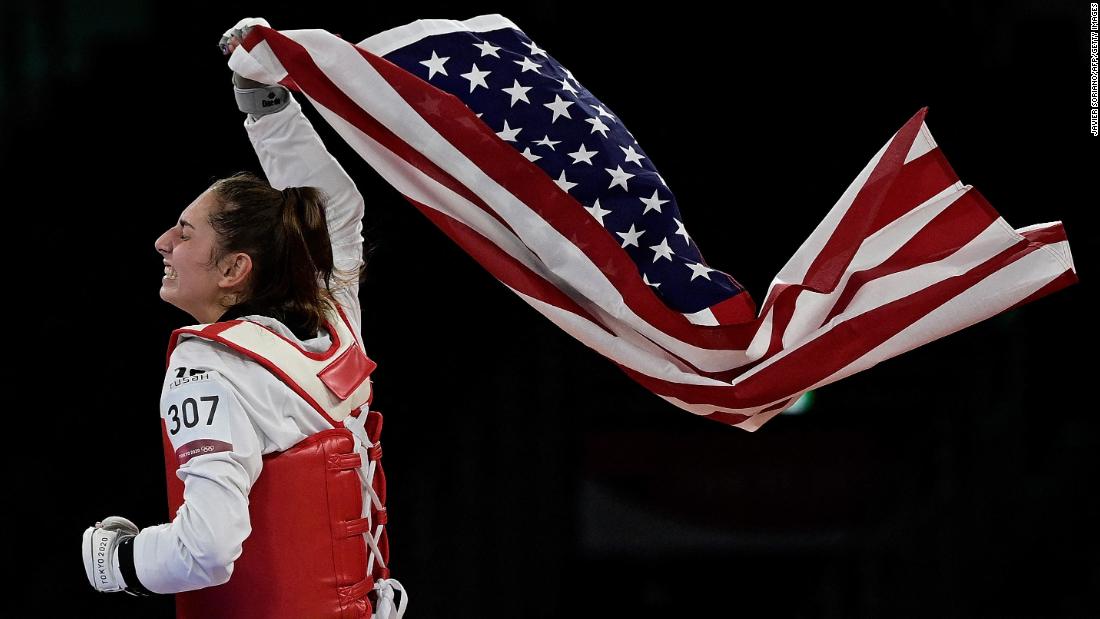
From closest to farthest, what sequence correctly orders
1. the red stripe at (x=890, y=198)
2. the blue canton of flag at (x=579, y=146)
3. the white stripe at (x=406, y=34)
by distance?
1. the red stripe at (x=890, y=198)
2. the blue canton of flag at (x=579, y=146)
3. the white stripe at (x=406, y=34)

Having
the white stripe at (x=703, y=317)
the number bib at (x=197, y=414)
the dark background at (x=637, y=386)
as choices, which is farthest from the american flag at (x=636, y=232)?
the dark background at (x=637, y=386)

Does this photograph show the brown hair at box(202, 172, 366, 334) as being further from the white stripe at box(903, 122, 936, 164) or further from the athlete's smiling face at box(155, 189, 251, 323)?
the white stripe at box(903, 122, 936, 164)

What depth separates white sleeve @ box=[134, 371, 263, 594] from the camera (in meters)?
1.99

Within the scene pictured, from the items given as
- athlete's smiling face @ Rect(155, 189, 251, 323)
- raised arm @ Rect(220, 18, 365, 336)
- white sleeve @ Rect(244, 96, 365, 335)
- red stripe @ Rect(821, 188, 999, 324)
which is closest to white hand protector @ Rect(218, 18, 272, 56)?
raised arm @ Rect(220, 18, 365, 336)

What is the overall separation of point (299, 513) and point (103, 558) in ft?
1.12

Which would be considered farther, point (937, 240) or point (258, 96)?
point (258, 96)

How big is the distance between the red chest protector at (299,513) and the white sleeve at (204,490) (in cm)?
9

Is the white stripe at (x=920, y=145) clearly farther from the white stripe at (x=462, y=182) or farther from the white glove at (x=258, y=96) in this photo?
the white glove at (x=258, y=96)

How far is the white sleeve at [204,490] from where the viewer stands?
78.3 inches

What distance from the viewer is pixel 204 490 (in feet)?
6.57

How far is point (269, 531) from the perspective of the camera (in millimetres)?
2186

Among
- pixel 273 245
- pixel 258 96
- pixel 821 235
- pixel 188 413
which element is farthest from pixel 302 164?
pixel 821 235

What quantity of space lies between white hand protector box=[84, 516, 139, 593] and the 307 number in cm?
23

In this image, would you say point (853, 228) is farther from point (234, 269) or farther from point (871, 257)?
point (234, 269)
